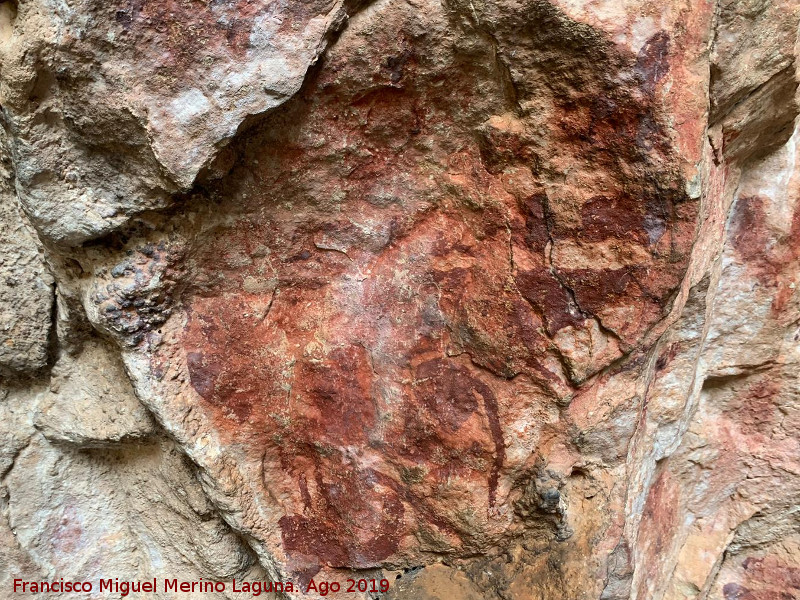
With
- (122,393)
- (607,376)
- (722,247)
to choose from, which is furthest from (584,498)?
(122,393)

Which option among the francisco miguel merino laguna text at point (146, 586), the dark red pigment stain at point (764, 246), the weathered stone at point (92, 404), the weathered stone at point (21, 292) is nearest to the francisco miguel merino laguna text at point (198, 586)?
the francisco miguel merino laguna text at point (146, 586)

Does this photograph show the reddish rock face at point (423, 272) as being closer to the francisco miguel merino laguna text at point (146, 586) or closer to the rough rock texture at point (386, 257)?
the rough rock texture at point (386, 257)

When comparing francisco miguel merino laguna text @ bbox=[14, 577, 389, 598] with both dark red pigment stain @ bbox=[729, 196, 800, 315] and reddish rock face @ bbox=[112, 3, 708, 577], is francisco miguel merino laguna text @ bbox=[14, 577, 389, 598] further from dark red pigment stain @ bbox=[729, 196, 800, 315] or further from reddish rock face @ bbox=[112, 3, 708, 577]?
dark red pigment stain @ bbox=[729, 196, 800, 315]

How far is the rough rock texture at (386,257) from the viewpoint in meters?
0.68

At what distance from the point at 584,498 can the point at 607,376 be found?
0.19 metres

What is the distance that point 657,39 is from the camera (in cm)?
67

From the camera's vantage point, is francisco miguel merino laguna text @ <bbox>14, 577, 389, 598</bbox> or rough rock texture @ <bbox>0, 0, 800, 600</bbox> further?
francisco miguel merino laguna text @ <bbox>14, 577, 389, 598</bbox>

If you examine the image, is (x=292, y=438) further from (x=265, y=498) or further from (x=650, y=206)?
(x=650, y=206)

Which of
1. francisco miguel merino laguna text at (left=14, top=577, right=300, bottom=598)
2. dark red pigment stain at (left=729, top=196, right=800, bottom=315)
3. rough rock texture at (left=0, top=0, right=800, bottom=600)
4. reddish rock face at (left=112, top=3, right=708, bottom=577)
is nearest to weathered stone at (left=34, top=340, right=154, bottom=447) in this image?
rough rock texture at (left=0, top=0, right=800, bottom=600)

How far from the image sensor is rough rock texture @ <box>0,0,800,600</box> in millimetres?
678

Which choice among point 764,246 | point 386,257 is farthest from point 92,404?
point 764,246

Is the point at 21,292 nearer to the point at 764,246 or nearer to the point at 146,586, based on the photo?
the point at 146,586

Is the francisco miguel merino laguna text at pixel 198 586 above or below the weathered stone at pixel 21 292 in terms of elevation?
below

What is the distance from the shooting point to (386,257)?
0.85 m
